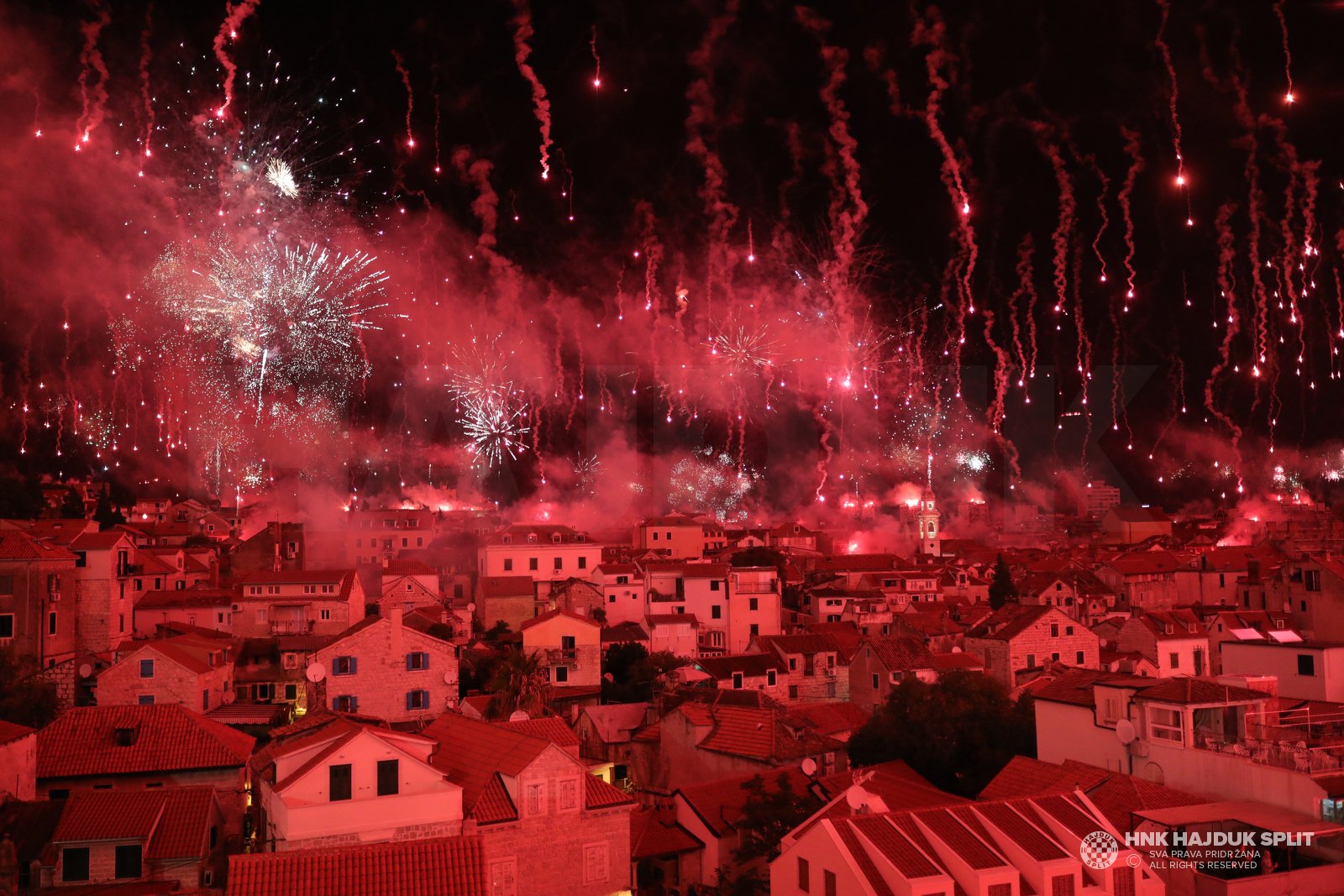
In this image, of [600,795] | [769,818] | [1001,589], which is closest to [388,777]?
[600,795]

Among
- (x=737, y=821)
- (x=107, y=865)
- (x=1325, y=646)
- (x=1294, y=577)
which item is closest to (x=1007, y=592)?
(x=1294, y=577)

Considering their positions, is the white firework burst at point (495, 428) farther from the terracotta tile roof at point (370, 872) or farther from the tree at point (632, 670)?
the terracotta tile roof at point (370, 872)

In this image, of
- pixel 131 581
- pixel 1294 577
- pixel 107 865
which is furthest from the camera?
pixel 1294 577

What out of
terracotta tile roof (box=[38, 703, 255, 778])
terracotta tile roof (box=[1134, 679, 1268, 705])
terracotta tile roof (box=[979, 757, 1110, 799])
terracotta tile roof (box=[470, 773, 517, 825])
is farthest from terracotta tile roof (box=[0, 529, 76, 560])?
terracotta tile roof (box=[1134, 679, 1268, 705])

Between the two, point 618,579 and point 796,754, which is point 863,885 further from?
point 618,579

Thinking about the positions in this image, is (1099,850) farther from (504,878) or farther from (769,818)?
(504,878)

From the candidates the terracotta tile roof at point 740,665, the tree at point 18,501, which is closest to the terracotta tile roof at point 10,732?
the terracotta tile roof at point 740,665

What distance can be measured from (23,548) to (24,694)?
593 centimetres

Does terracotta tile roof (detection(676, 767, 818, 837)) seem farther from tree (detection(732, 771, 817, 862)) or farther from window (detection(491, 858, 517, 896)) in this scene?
window (detection(491, 858, 517, 896))

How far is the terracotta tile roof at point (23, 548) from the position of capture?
30.4 meters

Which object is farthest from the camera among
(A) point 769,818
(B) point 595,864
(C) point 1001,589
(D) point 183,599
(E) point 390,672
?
(C) point 1001,589

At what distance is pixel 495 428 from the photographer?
59688 mm

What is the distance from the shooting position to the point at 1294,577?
136ft

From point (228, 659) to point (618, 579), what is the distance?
48.4ft
